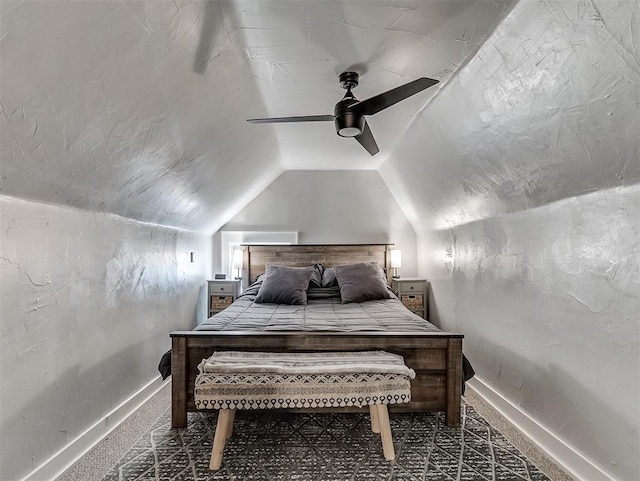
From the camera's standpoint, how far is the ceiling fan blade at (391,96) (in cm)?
177

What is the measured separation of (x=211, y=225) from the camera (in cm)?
436

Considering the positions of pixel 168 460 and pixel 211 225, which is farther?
pixel 211 225

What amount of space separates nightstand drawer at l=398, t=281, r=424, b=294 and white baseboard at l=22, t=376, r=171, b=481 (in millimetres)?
2745

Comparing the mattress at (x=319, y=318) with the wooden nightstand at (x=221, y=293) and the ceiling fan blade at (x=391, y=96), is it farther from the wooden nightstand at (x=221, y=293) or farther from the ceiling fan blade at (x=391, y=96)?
the ceiling fan blade at (x=391, y=96)

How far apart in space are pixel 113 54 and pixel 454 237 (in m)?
3.08

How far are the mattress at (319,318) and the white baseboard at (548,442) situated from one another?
0.67 meters

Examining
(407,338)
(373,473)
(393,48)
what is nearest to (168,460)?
(373,473)

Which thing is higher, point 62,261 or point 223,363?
point 62,261

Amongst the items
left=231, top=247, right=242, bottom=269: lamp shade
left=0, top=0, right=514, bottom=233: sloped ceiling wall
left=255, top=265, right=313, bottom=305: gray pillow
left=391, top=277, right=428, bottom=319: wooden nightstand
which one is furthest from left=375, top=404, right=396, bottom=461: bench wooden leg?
left=231, top=247, right=242, bottom=269: lamp shade

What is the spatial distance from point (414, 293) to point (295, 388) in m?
2.74

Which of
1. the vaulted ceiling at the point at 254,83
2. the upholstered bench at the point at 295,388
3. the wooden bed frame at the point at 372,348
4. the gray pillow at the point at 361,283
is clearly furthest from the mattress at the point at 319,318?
the vaulted ceiling at the point at 254,83

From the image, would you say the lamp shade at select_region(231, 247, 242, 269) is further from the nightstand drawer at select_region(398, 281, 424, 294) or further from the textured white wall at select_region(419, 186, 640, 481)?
the textured white wall at select_region(419, 186, 640, 481)

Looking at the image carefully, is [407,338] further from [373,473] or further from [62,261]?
[62,261]

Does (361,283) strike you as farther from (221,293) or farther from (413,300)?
(221,293)
